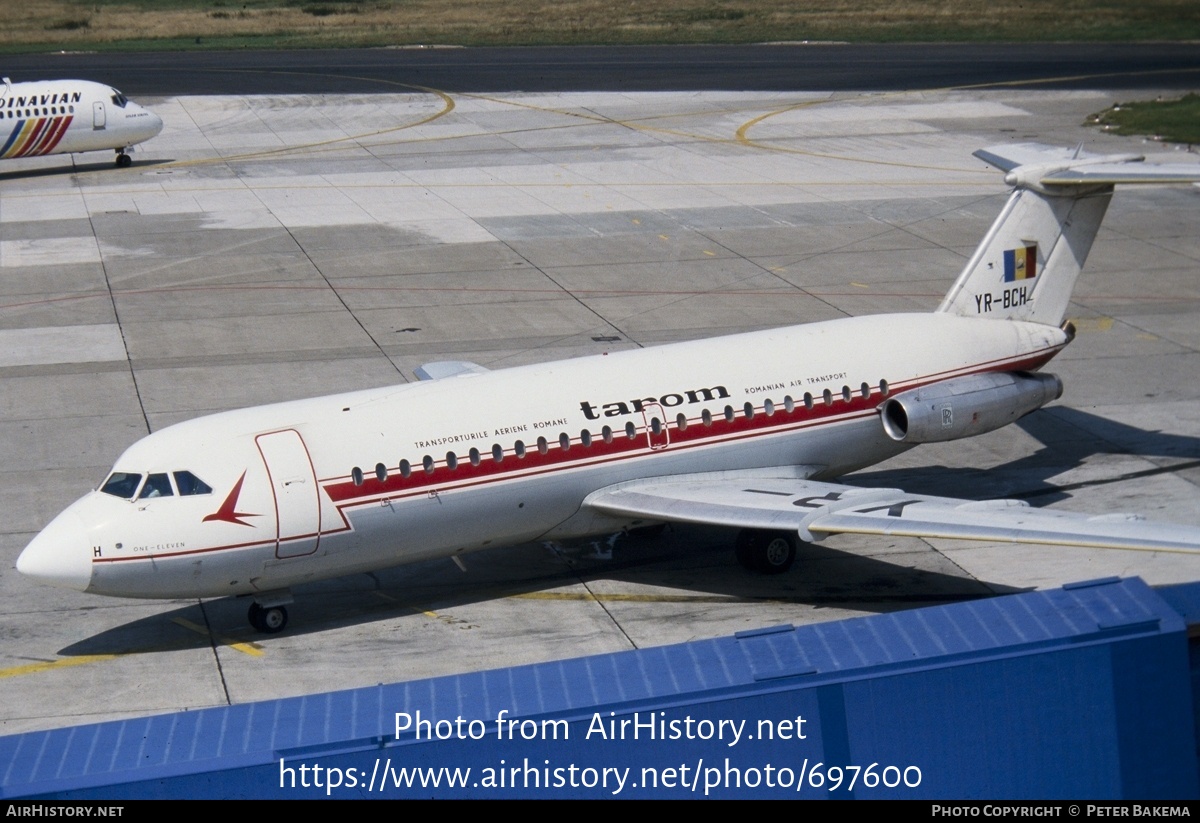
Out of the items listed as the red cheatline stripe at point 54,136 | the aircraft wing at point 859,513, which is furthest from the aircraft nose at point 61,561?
the red cheatline stripe at point 54,136

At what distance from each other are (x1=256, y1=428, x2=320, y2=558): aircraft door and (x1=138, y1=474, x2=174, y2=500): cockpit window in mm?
1203

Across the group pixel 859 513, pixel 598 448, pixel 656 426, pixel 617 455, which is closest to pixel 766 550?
pixel 859 513

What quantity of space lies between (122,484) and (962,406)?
11966 mm

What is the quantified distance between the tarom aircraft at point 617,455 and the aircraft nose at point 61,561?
0.02 m

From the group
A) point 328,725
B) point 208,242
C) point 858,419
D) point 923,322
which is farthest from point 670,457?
point 208,242

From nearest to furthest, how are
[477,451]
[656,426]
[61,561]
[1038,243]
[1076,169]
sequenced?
[61,561], [477,451], [656,426], [1076,169], [1038,243]

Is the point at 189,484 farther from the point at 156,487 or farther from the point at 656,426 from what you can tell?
the point at 656,426

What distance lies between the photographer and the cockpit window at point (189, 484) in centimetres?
1862

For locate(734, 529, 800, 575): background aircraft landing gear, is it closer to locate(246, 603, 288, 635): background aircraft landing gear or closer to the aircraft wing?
the aircraft wing

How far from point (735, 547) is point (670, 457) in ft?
6.29

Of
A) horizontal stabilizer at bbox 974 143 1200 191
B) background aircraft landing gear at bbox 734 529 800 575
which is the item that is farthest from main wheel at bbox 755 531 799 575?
horizontal stabilizer at bbox 974 143 1200 191

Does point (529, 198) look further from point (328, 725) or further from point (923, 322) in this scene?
point (328, 725)

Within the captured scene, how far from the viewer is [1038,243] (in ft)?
81.3

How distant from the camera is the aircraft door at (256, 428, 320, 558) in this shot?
61.8ft
